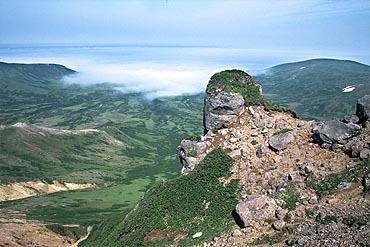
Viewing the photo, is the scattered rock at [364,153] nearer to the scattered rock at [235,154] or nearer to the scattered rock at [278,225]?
the scattered rock at [278,225]

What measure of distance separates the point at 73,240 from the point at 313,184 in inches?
2841

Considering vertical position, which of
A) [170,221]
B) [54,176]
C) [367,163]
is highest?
[367,163]

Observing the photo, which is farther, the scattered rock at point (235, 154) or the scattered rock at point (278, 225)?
the scattered rock at point (235, 154)

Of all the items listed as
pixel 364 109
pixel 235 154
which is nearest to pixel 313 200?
pixel 364 109

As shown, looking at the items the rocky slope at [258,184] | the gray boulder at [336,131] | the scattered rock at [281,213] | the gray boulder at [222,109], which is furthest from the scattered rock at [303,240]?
the gray boulder at [222,109]

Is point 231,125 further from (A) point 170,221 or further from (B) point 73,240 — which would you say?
(B) point 73,240

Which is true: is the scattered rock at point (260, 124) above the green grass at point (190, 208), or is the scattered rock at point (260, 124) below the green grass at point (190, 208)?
above

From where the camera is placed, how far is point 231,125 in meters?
54.9

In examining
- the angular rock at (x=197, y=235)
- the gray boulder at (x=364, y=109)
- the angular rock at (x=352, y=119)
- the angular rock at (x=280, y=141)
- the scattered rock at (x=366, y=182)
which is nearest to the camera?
the scattered rock at (x=366, y=182)

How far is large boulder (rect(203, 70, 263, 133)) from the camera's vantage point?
5600 cm

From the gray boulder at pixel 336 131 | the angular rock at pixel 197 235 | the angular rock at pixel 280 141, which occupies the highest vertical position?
the gray boulder at pixel 336 131

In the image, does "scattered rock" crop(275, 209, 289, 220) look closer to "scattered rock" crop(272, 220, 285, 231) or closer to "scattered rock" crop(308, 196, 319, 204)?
"scattered rock" crop(272, 220, 285, 231)

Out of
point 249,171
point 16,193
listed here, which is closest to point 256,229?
point 249,171

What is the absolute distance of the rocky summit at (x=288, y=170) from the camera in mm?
32594
